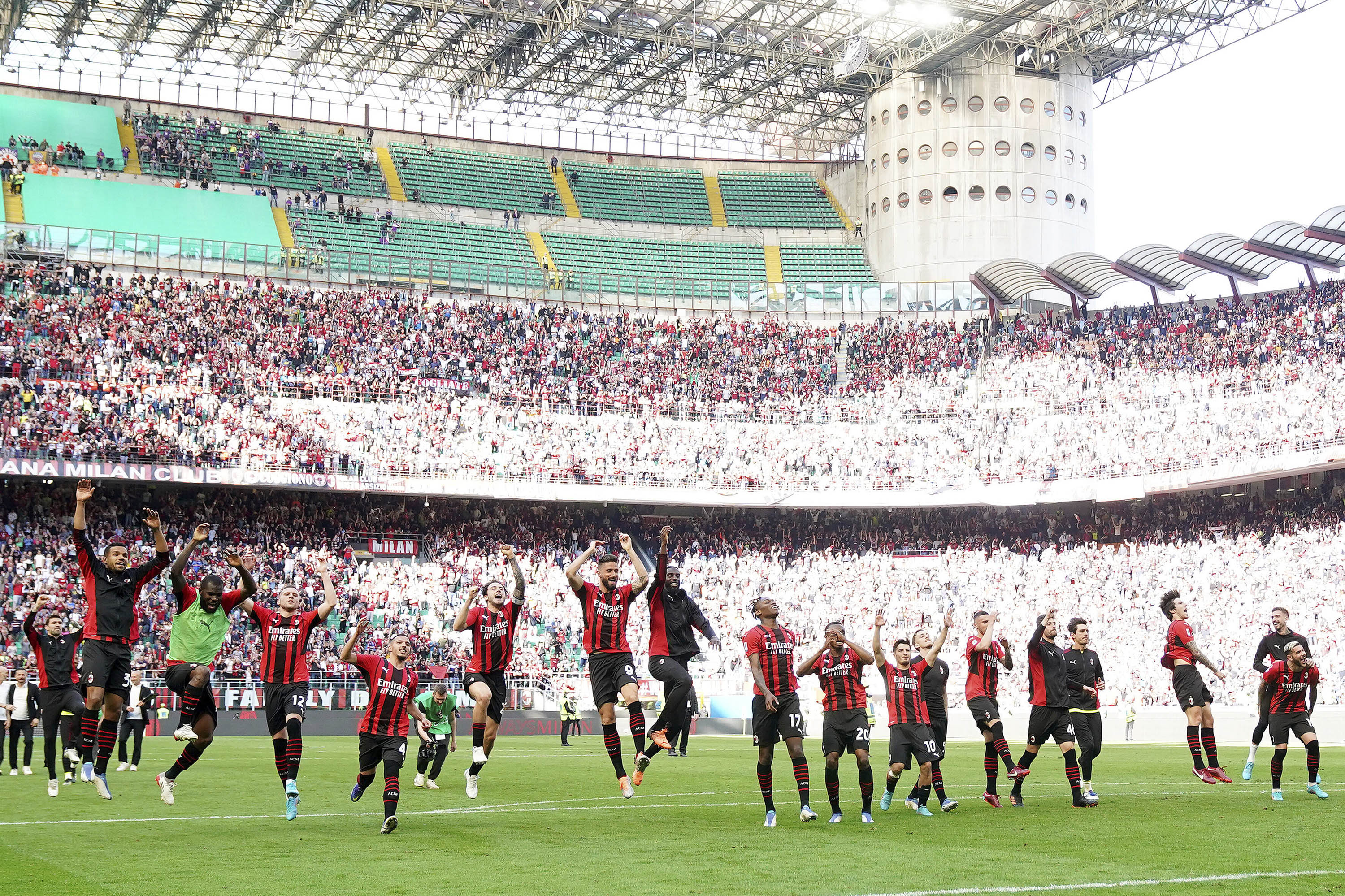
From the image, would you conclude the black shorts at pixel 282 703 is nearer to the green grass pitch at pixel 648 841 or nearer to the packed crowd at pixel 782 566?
the green grass pitch at pixel 648 841

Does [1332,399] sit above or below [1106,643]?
above

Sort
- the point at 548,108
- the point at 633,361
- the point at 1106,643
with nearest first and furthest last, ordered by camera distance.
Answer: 1. the point at 1106,643
2. the point at 633,361
3. the point at 548,108

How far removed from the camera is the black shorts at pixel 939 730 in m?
15.9

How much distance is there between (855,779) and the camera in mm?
21516

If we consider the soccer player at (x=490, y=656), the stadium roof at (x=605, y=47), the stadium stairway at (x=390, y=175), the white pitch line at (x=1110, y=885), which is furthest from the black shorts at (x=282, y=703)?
the stadium stairway at (x=390, y=175)

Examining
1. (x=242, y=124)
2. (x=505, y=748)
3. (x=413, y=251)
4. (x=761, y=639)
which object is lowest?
(x=505, y=748)

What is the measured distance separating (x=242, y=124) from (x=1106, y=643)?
161 feet

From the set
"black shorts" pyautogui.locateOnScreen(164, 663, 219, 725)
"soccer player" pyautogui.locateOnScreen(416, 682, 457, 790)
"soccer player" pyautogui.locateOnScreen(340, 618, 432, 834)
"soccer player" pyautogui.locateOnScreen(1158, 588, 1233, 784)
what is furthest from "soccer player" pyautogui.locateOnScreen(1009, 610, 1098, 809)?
"black shorts" pyautogui.locateOnScreen(164, 663, 219, 725)

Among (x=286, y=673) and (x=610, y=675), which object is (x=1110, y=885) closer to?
(x=610, y=675)

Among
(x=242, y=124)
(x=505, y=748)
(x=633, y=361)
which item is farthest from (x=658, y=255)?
(x=505, y=748)

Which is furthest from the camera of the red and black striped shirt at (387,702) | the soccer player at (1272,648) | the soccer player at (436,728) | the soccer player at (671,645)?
the soccer player at (436,728)

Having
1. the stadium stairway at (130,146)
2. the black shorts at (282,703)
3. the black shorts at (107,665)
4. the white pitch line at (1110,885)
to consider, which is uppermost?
the stadium stairway at (130,146)

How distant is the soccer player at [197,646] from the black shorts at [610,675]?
3.90 meters

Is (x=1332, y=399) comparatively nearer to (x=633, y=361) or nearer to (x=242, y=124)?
(x=633, y=361)
